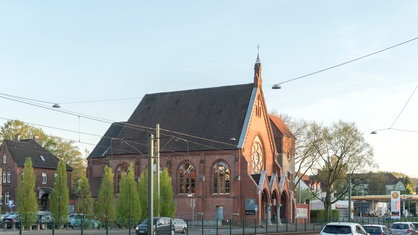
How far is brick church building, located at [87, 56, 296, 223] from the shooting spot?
66.4 metres

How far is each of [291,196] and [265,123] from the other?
938 cm

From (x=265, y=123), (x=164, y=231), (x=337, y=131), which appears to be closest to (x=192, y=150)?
(x=265, y=123)

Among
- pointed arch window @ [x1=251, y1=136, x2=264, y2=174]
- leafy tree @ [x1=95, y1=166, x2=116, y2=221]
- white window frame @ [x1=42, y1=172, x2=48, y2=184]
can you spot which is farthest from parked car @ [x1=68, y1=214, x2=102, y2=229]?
white window frame @ [x1=42, y1=172, x2=48, y2=184]

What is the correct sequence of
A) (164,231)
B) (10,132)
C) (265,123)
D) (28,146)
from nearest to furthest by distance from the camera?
(164,231), (265,123), (28,146), (10,132)

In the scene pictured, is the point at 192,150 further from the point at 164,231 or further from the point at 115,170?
the point at 164,231

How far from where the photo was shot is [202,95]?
75.0 meters

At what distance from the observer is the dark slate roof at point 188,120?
6919 cm

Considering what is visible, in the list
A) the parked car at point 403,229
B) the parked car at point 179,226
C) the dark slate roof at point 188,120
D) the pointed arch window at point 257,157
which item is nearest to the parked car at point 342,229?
the parked car at point 403,229

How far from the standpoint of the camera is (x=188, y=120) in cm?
7275

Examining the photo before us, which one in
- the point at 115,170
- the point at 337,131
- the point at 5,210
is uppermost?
the point at 337,131

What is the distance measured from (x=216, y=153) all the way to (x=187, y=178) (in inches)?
194

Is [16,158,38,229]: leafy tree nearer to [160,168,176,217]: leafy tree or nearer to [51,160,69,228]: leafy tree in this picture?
[51,160,69,228]: leafy tree

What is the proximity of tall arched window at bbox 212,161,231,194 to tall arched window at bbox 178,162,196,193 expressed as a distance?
272 cm

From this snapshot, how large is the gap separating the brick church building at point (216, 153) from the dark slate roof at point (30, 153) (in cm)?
1159
